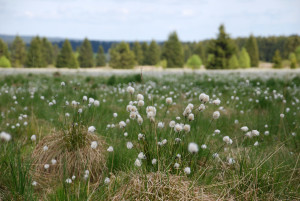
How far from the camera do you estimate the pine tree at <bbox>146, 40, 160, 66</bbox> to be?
59.2 meters

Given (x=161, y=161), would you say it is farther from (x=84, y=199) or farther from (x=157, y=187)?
(x=84, y=199)

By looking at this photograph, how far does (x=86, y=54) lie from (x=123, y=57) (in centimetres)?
1073

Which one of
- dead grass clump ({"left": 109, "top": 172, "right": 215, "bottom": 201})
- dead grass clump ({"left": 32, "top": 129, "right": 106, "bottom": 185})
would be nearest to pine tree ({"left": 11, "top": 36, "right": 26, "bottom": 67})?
dead grass clump ({"left": 32, "top": 129, "right": 106, "bottom": 185})

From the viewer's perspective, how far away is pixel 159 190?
2170mm

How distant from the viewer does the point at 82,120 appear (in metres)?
3.26

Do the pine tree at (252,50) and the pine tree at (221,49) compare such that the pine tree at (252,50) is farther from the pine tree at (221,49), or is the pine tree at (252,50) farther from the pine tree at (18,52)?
the pine tree at (18,52)

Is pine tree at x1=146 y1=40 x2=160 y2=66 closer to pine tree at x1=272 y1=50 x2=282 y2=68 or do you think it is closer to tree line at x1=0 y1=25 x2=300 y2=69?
tree line at x1=0 y1=25 x2=300 y2=69

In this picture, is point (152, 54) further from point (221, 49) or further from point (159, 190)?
point (159, 190)

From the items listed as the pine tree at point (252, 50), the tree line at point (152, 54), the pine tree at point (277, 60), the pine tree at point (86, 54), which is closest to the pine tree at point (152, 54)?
the tree line at point (152, 54)

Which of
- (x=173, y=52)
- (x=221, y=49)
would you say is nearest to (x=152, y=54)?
(x=173, y=52)

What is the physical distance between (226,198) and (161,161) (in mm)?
671

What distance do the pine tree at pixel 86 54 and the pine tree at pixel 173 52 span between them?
59.8 feet

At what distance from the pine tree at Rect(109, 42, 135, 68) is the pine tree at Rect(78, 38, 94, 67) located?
7556mm

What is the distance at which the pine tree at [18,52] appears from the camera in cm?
5534
